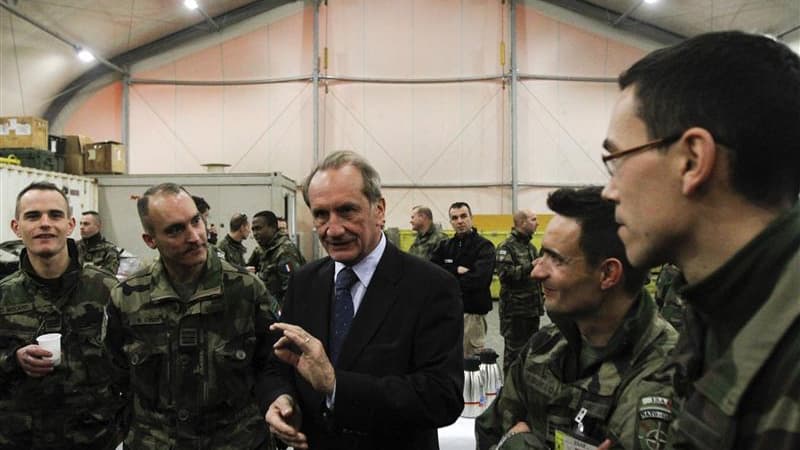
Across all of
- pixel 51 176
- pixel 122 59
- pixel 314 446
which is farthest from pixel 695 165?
pixel 122 59

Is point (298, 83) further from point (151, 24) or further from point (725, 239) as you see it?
point (725, 239)

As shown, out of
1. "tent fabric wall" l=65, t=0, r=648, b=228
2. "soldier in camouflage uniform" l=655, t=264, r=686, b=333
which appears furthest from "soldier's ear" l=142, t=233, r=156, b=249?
"tent fabric wall" l=65, t=0, r=648, b=228

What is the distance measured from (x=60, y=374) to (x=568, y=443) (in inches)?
90.8

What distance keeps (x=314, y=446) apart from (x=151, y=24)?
12.8m

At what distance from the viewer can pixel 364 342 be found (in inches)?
67.4

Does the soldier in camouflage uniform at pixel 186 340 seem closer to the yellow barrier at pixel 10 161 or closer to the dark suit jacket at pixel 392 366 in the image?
the dark suit jacket at pixel 392 366

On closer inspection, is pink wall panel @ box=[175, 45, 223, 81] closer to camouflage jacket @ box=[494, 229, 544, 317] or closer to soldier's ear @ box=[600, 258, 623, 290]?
camouflage jacket @ box=[494, 229, 544, 317]

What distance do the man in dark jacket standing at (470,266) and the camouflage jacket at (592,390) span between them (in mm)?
4169

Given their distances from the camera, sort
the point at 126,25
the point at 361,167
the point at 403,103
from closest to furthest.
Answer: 1. the point at 361,167
2. the point at 126,25
3. the point at 403,103

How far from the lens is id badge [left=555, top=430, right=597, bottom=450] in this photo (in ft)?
4.77

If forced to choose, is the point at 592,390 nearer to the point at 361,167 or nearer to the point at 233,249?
the point at 361,167

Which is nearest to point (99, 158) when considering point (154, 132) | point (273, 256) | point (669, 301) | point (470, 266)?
point (154, 132)

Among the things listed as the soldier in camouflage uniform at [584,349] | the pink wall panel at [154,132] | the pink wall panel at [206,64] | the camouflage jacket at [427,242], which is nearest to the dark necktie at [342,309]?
the soldier in camouflage uniform at [584,349]

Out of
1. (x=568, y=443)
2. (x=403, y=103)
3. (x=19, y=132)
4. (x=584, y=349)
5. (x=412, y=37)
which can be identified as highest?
(x=412, y=37)
